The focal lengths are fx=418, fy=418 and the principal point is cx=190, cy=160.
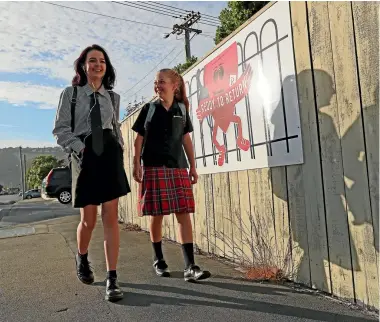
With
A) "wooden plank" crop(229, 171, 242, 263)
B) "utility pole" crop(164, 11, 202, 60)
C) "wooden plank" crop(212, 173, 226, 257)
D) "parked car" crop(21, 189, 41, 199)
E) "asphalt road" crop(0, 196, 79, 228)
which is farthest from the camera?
"parked car" crop(21, 189, 41, 199)

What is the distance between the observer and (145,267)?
377 cm

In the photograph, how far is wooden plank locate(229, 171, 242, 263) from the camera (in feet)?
11.9

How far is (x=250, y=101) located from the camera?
3.36 meters

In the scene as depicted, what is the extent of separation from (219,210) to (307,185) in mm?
1357

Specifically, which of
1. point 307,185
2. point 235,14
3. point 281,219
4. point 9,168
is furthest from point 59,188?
point 9,168

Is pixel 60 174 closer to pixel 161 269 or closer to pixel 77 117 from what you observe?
pixel 161 269

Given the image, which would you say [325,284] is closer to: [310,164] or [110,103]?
[310,164]

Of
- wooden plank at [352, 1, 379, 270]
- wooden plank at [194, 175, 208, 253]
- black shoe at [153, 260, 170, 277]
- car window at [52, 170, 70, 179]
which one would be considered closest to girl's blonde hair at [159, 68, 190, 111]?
wooden plank at [194, 175, 208, 253]

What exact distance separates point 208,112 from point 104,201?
1.58 m

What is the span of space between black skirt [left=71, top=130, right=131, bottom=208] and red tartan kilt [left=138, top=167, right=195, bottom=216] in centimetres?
41

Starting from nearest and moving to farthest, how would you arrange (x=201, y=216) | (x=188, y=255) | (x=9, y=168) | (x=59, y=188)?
1. (x=188, y=255)
2. (x=201, y=216)
3. (x=59, y=188)
4. (x=9, y=168)

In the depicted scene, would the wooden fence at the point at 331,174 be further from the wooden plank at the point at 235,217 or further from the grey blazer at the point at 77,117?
the grey blazer at the point at 77,117

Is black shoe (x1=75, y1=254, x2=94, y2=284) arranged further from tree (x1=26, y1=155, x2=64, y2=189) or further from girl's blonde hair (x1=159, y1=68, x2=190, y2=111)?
tree (x1=26, y1=155, x2=64, y2=189)

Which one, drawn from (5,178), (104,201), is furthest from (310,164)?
(5,178)
